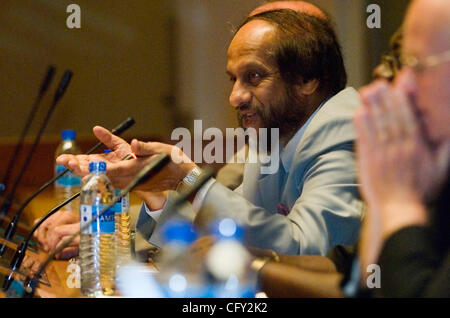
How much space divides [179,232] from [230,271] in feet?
1.64

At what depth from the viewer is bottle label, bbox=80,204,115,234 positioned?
153 cm

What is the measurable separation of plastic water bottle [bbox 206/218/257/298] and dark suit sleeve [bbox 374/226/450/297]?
1.09ft

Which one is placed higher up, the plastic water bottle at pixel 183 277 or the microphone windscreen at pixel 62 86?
the microphone windscreen at pixel 62 86

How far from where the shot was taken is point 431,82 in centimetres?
97

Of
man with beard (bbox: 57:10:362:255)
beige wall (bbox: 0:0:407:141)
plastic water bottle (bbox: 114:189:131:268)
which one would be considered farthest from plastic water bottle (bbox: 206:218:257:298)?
beige wall (bbox: 0:0:407:141)

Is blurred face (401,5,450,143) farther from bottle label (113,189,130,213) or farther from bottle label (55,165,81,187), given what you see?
bottle label (55,165,81,187)

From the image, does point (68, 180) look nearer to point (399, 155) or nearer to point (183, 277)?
point (183, 277)

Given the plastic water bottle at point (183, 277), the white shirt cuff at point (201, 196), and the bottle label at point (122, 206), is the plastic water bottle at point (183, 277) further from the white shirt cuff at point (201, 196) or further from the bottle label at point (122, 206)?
the bottle label at point (122, 206)

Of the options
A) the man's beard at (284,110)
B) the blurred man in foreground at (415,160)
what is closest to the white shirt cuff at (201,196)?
the man's beard at (284,110)

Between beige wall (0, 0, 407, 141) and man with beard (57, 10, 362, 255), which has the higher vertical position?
beige wall (0, 0, 407, 141)

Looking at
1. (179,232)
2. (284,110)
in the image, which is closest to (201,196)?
(179,232)

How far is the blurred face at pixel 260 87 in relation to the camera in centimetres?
222

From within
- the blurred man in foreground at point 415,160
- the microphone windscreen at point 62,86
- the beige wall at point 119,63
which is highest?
the beige wall at point 119,63
